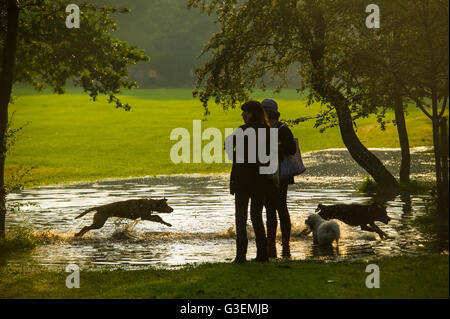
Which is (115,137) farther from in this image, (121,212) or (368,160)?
(121,212)

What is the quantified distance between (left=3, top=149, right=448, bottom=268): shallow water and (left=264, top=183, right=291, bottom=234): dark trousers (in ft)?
1.87

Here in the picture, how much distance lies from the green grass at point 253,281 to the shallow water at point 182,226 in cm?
131

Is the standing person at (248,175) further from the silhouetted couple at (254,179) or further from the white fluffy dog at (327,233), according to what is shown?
the white fluffy dog at (327,233)

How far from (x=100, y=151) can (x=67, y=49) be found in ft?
83.0

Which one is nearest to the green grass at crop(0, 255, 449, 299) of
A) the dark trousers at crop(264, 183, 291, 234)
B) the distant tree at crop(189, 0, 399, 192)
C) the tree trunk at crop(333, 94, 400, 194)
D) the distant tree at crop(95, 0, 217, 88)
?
the dark trousers at crop(264, 183, 291, 234)

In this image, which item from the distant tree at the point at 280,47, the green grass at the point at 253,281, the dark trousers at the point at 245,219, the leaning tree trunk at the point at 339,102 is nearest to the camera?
the green grass at the point at 253,281

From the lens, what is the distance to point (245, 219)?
30.7ft

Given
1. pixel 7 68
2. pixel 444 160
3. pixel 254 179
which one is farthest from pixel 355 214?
pixel 7 68

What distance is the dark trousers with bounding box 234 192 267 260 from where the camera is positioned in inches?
366

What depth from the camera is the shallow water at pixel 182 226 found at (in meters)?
11.3

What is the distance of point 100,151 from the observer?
128 feet

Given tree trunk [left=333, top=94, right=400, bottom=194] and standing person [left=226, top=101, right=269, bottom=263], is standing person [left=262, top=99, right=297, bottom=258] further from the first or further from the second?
tree trunk [left=333, top=94, right=400, bottom=194]

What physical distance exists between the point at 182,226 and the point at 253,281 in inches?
244

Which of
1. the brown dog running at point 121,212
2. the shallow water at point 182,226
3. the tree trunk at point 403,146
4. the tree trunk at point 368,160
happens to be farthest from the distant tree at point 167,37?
the brown dog running at point 121,212
